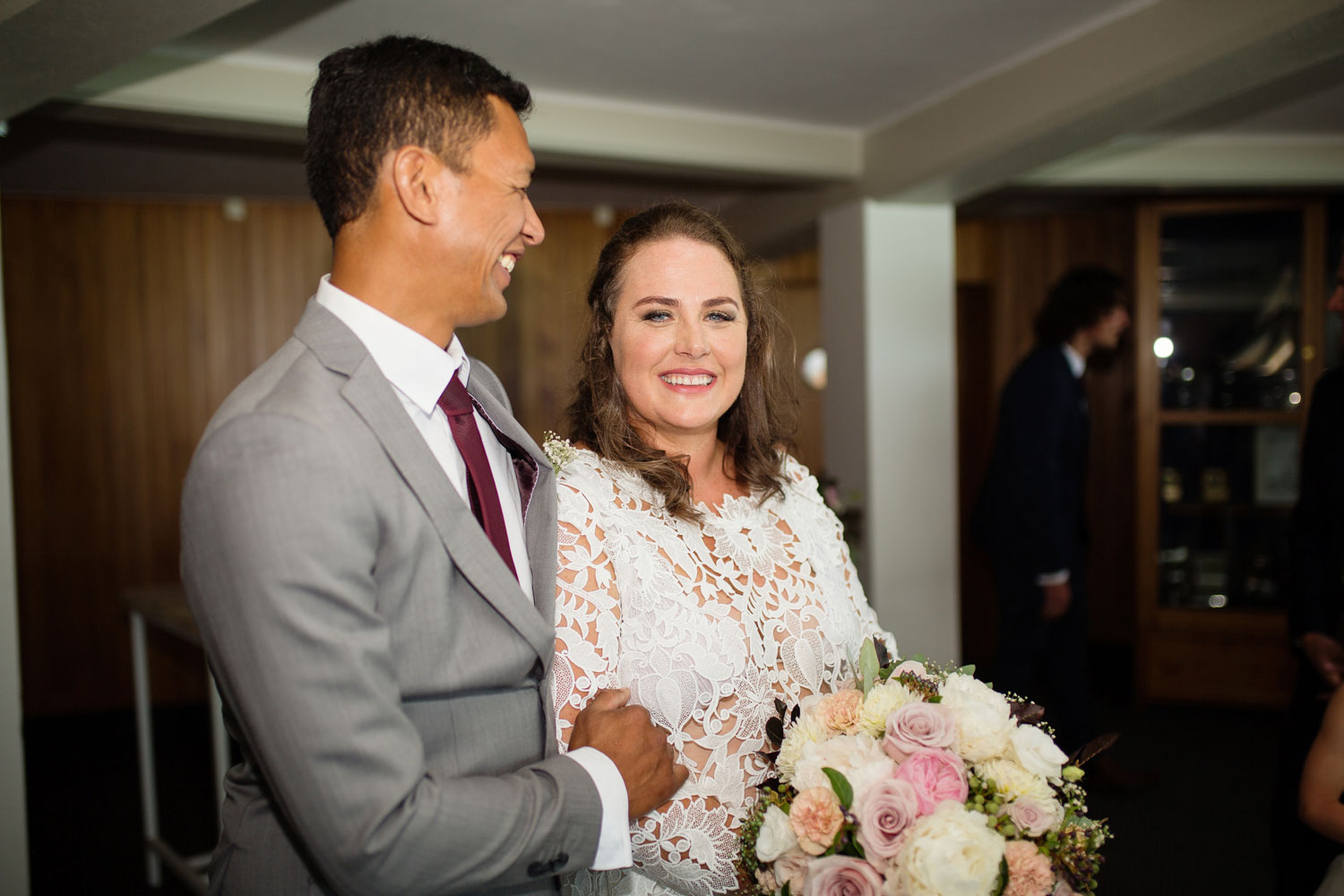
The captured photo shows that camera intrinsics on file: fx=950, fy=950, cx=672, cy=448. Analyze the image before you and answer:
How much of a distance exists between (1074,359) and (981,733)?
10.3 ft

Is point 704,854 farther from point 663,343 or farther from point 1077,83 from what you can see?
point 1077,83

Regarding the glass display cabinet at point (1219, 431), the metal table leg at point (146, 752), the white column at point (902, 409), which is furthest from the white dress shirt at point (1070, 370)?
the metal table leg at point (146, 752)

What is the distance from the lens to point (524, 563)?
1.38 meters

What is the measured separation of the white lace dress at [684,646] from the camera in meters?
1.50

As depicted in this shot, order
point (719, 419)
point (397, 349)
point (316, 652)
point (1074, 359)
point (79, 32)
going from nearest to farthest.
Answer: point (316, 652) → point (397, 349) → point (719, 419) → point (79, 32) → point (1074, 359)

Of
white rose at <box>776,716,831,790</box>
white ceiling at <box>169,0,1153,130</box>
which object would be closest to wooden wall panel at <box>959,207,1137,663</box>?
white ceiling at <box>169,0,1153,130</box>

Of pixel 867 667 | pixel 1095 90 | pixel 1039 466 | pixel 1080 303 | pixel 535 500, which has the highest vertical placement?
pixel 1095 90

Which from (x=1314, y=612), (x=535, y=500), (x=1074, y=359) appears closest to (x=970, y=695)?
(x=535, y=500)

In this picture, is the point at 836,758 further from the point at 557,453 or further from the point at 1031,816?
the point at 557,453

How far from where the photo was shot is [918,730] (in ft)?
4.19

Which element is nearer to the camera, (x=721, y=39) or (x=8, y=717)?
(x=8, y=717)

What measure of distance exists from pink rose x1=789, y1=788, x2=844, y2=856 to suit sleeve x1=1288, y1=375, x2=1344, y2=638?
77.7 inches

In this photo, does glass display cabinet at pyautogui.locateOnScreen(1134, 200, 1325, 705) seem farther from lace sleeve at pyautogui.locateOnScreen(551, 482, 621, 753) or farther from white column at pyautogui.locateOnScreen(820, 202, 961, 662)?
lace sleeve at pyautogui.locateOnScreen(551, 482, 621, 753)

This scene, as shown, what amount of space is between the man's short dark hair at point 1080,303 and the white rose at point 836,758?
10.4 feet
